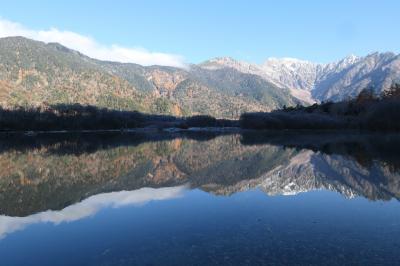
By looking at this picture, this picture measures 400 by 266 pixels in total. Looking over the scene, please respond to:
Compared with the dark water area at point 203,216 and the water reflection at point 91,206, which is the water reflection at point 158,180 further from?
the dark water area at point 203,216

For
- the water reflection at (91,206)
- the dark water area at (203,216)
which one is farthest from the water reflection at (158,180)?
the dark water area at (203,216)

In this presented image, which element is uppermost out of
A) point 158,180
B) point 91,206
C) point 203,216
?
point 203,216

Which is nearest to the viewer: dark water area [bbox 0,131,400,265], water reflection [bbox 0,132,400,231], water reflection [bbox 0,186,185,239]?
dark water area [bbox 0,131,400,265]

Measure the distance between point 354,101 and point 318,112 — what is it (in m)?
16.1

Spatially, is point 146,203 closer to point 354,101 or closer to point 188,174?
point 188,174

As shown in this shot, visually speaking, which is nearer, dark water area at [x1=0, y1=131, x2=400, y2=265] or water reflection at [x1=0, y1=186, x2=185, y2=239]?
dark water area at [x1=0, y1=131, x2=400, y2=265]

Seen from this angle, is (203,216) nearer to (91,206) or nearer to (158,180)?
(91,206)

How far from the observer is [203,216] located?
84.0ft

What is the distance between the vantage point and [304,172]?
151 feet

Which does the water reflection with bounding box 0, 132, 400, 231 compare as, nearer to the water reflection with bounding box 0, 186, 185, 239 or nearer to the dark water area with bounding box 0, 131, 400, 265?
the water reflection with bounding box 0, 186, 185, 239

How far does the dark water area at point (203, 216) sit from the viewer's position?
17.5 m

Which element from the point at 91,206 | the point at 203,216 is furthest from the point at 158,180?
the point at 203,216

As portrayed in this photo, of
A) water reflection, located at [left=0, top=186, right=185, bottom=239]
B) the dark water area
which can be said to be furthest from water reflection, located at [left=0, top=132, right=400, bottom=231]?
the dark water area

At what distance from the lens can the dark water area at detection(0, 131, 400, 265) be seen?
17516 mm
